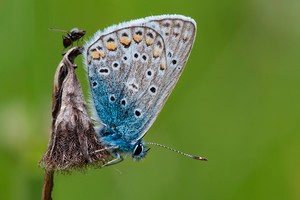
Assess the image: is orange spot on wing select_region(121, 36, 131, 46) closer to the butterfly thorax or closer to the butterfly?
the butterfly

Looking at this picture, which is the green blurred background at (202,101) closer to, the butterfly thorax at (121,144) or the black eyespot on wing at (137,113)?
the butterfly thorax at (121,144)

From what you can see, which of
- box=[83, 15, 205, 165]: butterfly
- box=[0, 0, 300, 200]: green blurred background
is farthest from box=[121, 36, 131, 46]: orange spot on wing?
box=[0, 0, 300, 200]: green blurred background

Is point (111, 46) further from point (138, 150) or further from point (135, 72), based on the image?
point (138, 150)

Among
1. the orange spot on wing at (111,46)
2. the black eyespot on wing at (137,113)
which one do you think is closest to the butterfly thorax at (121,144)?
the black eyespot on wing at (137,113)

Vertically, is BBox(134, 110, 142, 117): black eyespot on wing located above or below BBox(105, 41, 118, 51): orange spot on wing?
below

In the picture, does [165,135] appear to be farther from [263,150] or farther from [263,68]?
[263,68]

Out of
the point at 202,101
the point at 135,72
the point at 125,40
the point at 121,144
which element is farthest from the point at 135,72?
the point at 202,101
